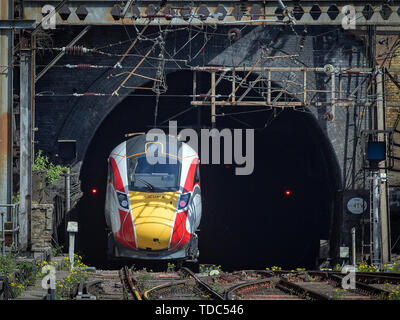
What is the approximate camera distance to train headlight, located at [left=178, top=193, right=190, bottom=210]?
1924 cm

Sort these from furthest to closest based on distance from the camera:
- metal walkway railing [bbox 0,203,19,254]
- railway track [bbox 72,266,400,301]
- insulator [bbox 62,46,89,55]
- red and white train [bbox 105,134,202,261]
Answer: insulator [bbox 62,46,89,55], red and white train [bbox 105,134,202,261], metal walkway railing [bbox 0,203,19,254], railway track [bbox 72,266,400,301]

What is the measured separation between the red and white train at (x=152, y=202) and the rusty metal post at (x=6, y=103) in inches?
106

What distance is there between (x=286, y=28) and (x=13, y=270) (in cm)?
1155

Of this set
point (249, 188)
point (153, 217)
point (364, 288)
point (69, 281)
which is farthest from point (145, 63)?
point (364, 288)

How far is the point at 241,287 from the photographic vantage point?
15.6m

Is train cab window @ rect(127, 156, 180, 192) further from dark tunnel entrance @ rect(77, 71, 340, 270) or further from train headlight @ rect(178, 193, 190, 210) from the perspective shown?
dark tunnel entrance @ rect(77, 71, 340, 270)

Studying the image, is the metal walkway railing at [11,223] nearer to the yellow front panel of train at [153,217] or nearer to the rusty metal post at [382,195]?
the yellow front panel of train at [153,217]

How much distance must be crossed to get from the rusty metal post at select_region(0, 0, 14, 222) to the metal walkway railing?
13 centimetres

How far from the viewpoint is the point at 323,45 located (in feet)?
77.0

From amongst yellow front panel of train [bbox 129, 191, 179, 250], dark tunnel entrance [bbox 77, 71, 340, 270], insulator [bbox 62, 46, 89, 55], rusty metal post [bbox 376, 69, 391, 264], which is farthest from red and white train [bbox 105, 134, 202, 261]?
dark tunnel entrance [bbox 77, 71, 340, 270]

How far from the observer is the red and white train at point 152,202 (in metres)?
18.7

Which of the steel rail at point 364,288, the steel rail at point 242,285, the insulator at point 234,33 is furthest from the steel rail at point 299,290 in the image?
the insulator at point 234,33

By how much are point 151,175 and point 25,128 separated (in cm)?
325
